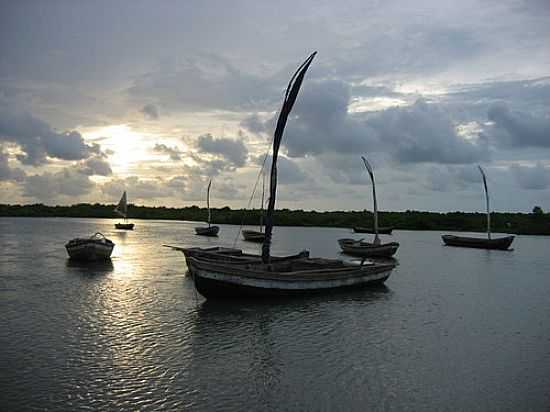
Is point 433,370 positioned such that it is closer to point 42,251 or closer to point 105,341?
point 105,341

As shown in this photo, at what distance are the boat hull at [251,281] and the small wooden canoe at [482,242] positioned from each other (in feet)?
116

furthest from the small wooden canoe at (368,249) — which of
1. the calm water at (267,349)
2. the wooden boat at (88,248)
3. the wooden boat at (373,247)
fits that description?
the wooden boat at (88,248)

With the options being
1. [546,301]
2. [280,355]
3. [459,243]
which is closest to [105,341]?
[280,355]

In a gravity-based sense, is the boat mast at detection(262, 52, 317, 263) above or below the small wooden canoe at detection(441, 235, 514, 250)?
above

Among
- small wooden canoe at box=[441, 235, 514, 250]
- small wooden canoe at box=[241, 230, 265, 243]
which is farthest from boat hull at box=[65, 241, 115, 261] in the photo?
small wooden canoe at box=[441, 235, 514, 250]

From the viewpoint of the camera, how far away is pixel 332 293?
22.4 m

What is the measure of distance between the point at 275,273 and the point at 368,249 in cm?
2245

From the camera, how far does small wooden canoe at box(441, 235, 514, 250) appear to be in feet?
169

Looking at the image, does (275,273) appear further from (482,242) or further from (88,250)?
(482,242)

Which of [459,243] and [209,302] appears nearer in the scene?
[209,302]

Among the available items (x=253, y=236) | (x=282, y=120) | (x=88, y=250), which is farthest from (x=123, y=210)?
(x=282, y=120)

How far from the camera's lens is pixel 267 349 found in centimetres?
1355

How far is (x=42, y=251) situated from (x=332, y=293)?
26823 mm

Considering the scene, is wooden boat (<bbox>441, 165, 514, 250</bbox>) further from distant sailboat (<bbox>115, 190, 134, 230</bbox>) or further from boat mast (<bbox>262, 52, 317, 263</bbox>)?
distant sailboat (<bbox>115, 190, 134, 230</bbox>)
